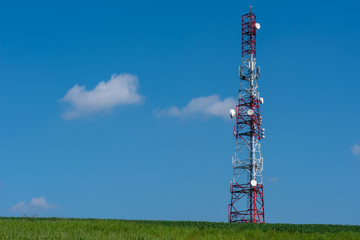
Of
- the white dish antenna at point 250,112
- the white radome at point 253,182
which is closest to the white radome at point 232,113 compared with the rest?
the white dish antenna at point 250,112

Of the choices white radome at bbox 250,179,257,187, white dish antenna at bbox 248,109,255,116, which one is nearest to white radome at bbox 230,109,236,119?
white dish antenna at bbox 248,109,255,116

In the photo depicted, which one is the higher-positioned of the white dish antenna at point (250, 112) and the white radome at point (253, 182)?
the white dish antenna at point (250, 112)

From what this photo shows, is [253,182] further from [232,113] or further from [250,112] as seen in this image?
[232,113]

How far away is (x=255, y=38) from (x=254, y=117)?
9.42 meters

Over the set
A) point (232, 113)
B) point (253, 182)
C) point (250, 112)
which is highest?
point (232, 113)

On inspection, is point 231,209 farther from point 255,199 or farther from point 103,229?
point 103,229

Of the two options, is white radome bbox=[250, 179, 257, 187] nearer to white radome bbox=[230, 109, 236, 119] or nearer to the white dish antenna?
the white dish antenna

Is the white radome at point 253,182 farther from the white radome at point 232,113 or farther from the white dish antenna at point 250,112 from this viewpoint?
the white radome at point 232,113

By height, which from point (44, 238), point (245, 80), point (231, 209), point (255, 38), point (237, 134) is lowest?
point (44, 238)

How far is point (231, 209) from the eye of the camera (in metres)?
44.8

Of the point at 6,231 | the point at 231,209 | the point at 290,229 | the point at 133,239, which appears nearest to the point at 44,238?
the point at 6,231

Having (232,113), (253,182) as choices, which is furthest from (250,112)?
(253,182)

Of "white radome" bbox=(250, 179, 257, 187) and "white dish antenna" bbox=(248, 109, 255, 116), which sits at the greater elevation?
"white dish antenna" bbox=(248, 109, 255, 116)

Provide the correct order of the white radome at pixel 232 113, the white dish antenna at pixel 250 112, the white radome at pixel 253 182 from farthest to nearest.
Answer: the white radome at pixel 232 113 < the white dish antenna at pixel 250 112 < the white radome at pixel 253 182
